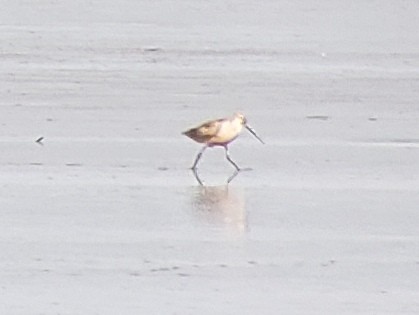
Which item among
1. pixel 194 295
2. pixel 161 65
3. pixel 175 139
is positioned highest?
pixel 161 65

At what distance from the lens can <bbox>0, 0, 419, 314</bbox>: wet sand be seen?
7309 mm

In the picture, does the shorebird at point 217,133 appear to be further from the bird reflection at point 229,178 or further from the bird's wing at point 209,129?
the bird reflection at point 229,178

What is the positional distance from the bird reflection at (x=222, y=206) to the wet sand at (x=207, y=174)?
0.05ft

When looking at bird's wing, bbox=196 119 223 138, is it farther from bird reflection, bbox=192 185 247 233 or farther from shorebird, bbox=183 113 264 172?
bird reflection, bbox=192 185 247 233

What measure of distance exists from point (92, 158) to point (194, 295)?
3738mm

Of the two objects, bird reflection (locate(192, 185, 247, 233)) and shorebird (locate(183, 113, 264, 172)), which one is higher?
shorebird (locate(183, 113, 264, 172))

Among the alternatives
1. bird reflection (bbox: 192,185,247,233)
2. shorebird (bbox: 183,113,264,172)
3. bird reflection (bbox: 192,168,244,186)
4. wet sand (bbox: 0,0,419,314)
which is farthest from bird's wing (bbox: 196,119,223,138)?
bird reflection (bbox: 192,185,247,233)

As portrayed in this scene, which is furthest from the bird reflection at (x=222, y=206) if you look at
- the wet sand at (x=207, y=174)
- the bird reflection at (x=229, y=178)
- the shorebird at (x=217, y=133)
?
the shorebird at (x=217, y=133)

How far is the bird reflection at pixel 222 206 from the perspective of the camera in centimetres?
891

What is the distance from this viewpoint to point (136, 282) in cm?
734

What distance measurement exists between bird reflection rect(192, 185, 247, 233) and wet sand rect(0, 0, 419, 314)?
2 centimetres

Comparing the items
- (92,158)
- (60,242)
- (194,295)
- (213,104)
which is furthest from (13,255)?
(213,104)

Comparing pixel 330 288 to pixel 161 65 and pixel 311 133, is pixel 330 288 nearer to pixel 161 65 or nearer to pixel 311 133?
pixel 311 133

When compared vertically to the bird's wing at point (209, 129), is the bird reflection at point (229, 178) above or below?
below
